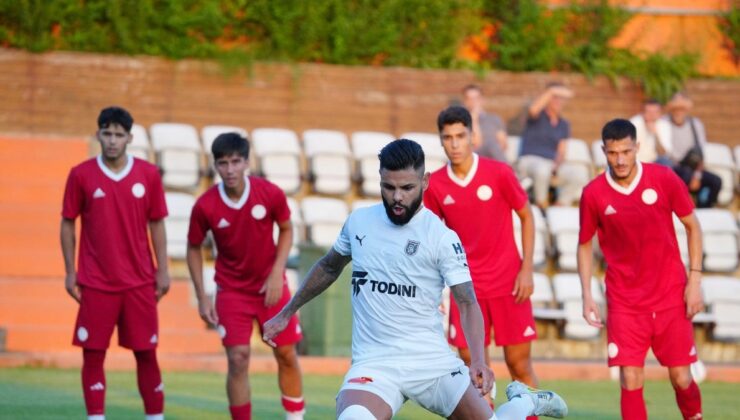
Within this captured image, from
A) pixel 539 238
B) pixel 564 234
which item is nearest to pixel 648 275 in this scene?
pixel 539 238

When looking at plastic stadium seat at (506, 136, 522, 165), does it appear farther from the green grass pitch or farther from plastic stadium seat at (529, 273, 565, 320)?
the green grass pitch

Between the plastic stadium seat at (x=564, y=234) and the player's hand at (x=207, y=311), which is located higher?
the plastic stadium seat at (x=564, y=234)

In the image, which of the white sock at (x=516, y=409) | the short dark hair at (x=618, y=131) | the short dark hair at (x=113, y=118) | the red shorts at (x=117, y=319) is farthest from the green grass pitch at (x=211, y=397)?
the white sock at (x=516, y=409)

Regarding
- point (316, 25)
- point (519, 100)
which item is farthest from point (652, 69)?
point (316, 25)

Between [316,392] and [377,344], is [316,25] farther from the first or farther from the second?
[377,344]

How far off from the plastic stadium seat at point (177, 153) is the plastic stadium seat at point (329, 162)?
139 centimetres

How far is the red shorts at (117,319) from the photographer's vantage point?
8602 millimetres

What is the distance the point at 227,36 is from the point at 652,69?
6.00 m

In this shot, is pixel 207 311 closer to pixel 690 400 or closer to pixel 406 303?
pixel 406 303

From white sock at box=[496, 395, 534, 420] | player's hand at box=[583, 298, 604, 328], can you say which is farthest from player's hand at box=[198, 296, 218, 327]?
white sock at box=[496, 395, 534, 420]

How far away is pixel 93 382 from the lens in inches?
337

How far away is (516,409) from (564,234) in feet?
30.3

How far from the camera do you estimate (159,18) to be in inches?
703

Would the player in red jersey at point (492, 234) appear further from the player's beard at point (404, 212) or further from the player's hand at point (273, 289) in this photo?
the player's beard at point (404, 212)
